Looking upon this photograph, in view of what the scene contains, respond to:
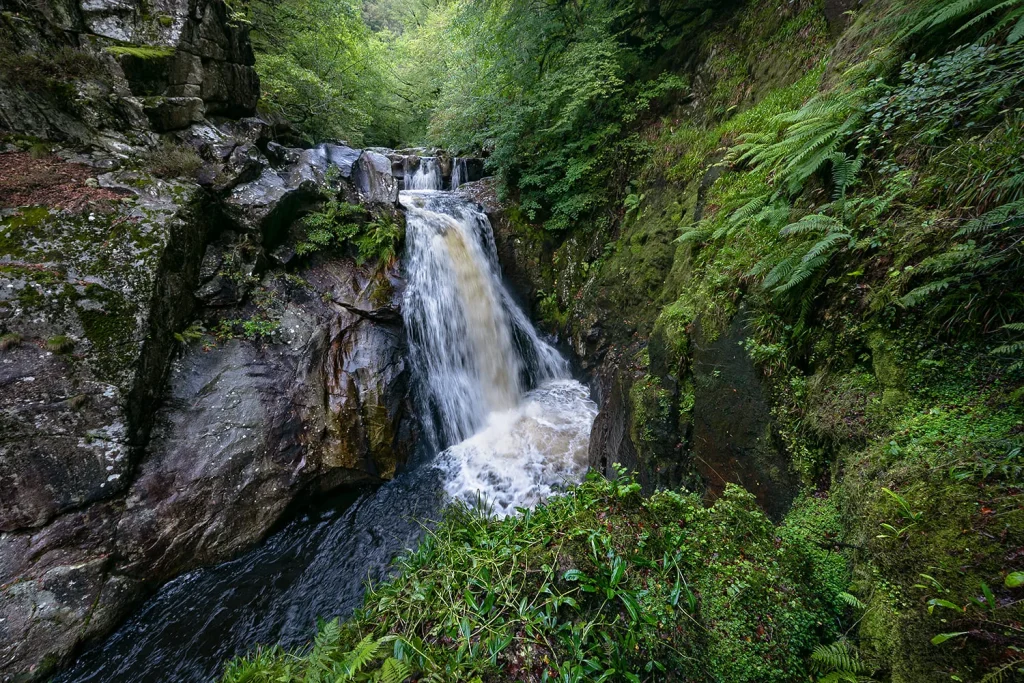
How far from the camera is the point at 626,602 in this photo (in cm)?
216

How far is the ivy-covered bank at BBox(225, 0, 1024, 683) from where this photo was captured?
5.50ft

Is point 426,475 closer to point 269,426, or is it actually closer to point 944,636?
point 269,426

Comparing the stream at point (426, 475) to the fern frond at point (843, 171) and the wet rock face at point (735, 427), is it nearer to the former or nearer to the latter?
the wet rock face at point (735, 427)

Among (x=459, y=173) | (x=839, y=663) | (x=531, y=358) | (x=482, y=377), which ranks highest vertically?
(x=459, y=173)

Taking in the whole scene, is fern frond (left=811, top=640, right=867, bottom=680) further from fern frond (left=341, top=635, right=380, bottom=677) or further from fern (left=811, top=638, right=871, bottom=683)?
fern frond (left=341, top=635, right=380, bottom=677)

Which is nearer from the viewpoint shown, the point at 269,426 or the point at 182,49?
the point at 269,426

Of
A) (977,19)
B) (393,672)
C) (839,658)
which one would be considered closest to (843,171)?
(977,19)

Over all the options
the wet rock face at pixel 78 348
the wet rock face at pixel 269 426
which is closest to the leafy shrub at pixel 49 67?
the wet rock face at pixel 78 348

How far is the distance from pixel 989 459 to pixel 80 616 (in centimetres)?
719

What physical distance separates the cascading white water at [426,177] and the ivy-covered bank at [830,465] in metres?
10.3

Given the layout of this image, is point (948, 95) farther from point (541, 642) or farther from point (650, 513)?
point (541, 642)

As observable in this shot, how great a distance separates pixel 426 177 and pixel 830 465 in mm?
12670

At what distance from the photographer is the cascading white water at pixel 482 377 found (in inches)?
237

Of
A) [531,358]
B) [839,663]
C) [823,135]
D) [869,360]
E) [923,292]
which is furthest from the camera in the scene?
[531,358]
